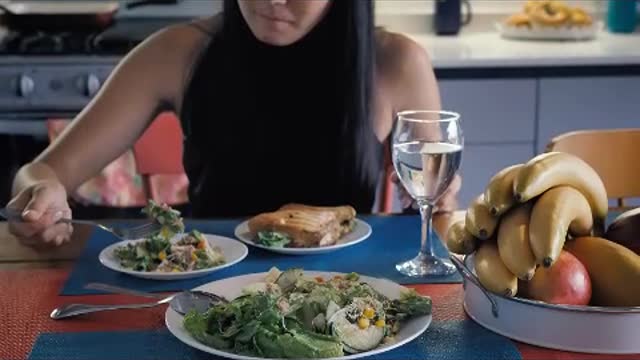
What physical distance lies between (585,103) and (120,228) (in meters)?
1.82

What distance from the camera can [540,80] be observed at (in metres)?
2.94

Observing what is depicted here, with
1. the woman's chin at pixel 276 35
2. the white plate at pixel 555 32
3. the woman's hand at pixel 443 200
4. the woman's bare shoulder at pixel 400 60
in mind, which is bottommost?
the white plate at pixel 555 32

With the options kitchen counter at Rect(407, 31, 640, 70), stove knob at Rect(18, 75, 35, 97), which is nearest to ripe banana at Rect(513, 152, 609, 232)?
kitchen counter at Rect(407, 31, 640, 70)

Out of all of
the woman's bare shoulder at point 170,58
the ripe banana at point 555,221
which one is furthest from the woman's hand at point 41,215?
the ripe banana at point 555,221

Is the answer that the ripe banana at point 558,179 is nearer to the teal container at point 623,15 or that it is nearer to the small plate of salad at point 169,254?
the small plate of salad at point 169,254

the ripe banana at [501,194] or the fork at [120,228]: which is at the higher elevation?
the ripe banana at [501,194]

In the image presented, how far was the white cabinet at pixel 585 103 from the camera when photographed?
9.70 feet

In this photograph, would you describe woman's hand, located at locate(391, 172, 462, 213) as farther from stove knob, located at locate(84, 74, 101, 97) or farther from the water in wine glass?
stove knob, located at locate(84, 74, 101, 97)

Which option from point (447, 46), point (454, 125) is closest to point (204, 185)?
point (454, 125)

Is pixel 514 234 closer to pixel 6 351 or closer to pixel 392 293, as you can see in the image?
pixel 392 293

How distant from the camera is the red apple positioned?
3.46 ft

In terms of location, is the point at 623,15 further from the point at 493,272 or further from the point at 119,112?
the point at 493,272

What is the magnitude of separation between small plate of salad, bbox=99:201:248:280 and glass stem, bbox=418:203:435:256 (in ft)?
0.76

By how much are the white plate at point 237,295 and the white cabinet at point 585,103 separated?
71.5 inches
